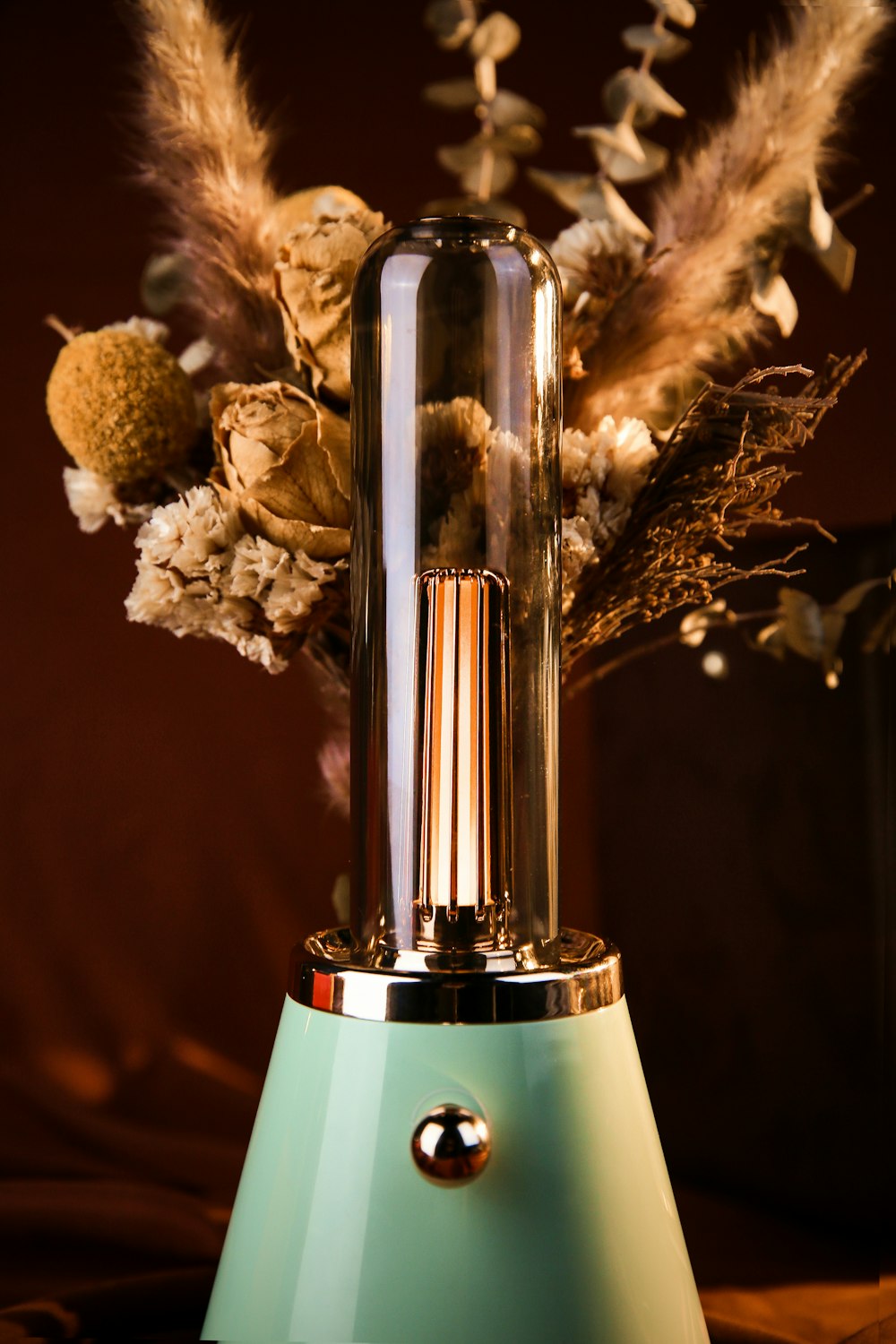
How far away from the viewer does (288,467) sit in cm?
60

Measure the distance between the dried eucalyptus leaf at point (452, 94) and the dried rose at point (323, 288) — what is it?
17 centimetres

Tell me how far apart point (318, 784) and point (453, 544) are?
0.48m

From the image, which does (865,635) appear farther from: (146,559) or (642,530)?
(146,559)

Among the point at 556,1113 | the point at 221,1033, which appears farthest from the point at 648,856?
the point at 556,1113

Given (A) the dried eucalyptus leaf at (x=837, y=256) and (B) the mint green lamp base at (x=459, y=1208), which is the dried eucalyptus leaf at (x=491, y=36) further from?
(B) the mint green lamp base at (x=459, y=1208)

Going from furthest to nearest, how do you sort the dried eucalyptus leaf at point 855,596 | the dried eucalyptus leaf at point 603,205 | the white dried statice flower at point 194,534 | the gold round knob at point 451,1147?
1. the dried eucalyptus leaf at point 855,596
2. the dried eucalyptus leaf at point 603,205
3. the white dried statice flower at point 194,534
4. the gold round knob at point 451,1147

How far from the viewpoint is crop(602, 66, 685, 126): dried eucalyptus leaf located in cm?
72

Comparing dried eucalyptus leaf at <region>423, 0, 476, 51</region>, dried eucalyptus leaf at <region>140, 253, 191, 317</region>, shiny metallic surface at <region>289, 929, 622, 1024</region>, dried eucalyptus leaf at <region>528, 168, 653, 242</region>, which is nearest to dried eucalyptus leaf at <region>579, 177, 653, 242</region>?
dried eucalyptus leaf at <region>528, 168, 653, 242</region>

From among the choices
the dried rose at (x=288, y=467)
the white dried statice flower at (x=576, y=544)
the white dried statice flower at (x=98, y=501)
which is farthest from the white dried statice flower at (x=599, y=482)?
the white dried statice flower at (x=98, y=501)

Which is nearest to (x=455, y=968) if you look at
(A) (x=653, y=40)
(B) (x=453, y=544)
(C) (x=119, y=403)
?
(B) (x=453, y=544)

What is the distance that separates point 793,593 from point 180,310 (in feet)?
1.62

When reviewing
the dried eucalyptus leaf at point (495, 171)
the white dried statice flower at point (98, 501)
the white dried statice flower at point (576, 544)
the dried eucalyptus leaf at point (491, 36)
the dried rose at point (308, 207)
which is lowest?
the white dried statice flower at point (576, 544)

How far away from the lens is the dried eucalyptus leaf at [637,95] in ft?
2.36

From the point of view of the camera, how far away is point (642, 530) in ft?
2.08
